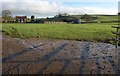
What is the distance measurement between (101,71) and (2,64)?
3.30 metres

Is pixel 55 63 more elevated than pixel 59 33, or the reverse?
pixel 59 33

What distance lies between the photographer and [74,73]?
26.8 ft

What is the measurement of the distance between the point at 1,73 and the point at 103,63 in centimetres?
386

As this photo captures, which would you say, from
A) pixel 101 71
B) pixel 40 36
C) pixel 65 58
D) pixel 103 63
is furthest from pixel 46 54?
pixel 40 36

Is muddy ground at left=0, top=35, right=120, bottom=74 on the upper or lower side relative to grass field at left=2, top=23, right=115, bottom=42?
lower

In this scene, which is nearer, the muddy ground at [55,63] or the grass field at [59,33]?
the muddy ground at [55,63]

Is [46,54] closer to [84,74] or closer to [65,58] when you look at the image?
[65,58]

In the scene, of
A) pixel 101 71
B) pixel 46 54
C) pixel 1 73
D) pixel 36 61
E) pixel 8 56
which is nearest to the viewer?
pixel 1 73

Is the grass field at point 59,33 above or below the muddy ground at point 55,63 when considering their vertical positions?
above

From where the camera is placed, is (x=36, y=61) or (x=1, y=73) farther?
(x=36, y=61)

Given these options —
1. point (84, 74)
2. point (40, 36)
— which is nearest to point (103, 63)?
point (84, 74)

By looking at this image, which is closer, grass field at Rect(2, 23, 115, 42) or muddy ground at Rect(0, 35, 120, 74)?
muddy ground at Rect(0, 35, 120, 74)

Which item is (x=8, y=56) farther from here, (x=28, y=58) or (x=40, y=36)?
(x=40, y=36)

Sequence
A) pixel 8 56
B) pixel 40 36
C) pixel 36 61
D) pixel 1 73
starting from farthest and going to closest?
pixel 40 36 → pixel 8 56 → pixel 36 61 → pixel 1 73
